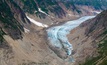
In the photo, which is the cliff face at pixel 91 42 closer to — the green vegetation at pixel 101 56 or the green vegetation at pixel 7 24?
the green vegetation at pixel 101 56

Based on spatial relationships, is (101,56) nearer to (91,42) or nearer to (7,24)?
(91,42)

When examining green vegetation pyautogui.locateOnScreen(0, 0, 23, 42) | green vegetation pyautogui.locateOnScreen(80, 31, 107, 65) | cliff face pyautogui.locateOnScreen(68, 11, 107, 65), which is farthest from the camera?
green vegetation pyautogui.locateOnScreen(0, 0, 23, 42)

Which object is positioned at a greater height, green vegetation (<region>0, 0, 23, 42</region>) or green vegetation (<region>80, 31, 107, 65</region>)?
green vegetation (<region>0, 0, 23, 42</region>)

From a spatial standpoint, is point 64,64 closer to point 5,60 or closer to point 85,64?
point 85,64

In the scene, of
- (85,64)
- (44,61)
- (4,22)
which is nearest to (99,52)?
(85,64)

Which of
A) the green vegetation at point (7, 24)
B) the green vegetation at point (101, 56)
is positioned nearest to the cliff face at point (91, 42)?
the green vegetation at point (101, 56)

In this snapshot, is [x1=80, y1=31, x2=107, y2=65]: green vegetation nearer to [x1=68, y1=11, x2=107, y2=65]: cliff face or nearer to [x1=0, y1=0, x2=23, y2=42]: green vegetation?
[x1=68, y1=11, x2=107, y2=65]: cliff face

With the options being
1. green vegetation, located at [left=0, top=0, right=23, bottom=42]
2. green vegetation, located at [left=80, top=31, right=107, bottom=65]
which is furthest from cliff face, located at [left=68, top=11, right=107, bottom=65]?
green vegetation, located at [left=0, top=0, right=23, bottom=42]

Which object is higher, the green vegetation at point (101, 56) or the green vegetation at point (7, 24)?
the green vegetation at point (7, 24)

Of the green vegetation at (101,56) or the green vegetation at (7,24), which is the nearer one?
the green vegetation at (101,56)
